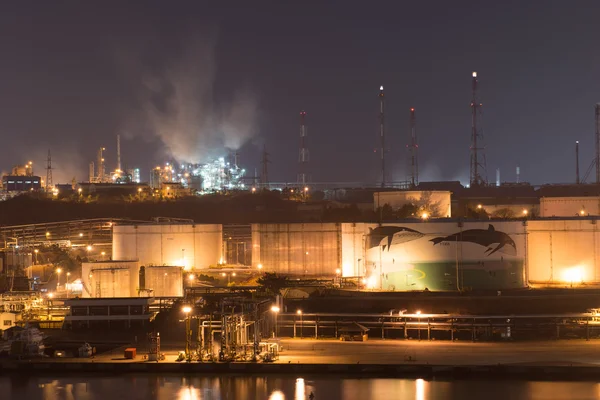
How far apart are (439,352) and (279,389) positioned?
3435mm

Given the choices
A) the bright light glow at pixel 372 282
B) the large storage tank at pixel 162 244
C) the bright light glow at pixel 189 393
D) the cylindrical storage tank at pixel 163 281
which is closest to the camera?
the bright light glow at pixel 189 393

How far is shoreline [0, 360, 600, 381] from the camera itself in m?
13.5

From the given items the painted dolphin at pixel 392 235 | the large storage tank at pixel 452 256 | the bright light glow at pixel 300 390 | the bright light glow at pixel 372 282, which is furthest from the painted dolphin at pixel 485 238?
the bright light glow at pixel 300 390

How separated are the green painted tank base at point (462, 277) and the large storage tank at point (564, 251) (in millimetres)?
1905

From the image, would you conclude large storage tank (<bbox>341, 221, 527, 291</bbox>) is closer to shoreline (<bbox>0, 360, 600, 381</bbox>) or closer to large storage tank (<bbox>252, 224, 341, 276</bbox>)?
large storage tank (<bbox>252, 224, 341, 276</bbox>)

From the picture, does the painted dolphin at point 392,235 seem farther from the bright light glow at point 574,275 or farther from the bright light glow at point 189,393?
the bright light glow at point 189,393

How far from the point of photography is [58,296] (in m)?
21.8

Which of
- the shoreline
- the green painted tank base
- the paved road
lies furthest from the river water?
the green painted tank base

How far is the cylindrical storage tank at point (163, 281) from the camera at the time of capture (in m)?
21.4

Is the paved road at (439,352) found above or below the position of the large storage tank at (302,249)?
below

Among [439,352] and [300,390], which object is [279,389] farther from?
[439,352]

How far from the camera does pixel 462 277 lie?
72.7 feet

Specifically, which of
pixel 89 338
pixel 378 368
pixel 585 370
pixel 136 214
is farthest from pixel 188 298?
pixel 136 214

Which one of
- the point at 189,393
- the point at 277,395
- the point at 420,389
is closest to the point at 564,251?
the point at 420,389
